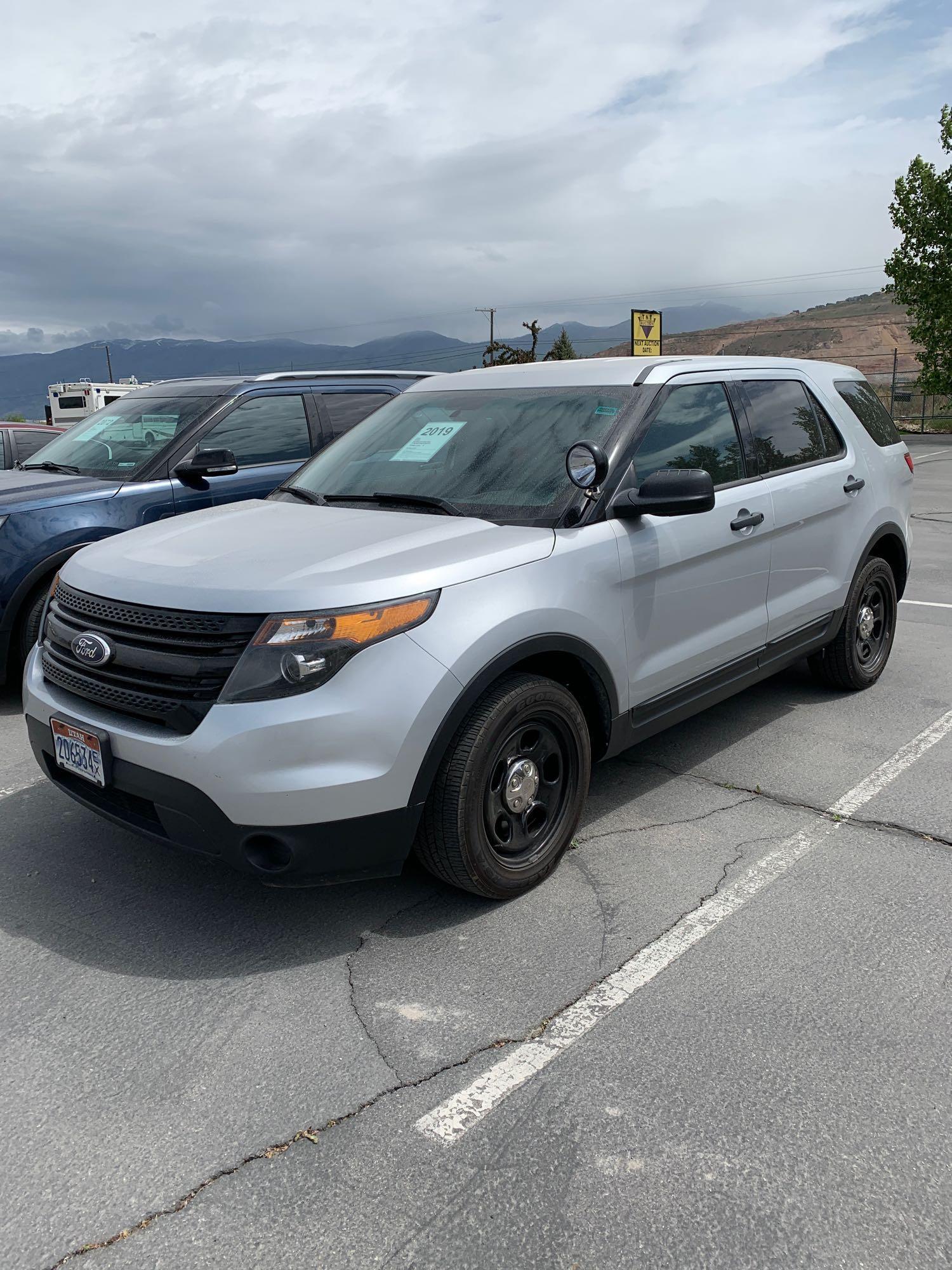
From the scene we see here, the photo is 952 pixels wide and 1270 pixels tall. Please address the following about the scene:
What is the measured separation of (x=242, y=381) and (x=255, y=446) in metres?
0.53

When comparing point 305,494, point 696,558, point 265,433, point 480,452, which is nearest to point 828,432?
point 696,558

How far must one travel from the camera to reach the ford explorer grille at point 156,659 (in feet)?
9.71

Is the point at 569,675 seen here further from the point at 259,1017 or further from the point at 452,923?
the point at 259,1017

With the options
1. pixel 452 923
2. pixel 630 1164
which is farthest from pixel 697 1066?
pixel 452 923

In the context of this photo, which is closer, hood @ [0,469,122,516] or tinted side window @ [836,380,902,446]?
tinted side window @ [836,380,902,446]

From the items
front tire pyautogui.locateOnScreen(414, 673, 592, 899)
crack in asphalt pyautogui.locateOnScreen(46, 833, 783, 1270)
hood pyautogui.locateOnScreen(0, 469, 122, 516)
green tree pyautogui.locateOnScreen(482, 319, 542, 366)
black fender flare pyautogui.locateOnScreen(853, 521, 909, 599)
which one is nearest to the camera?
crack in asphalt pyautogui.locateOnScreen(46, 833, 783, 1270)

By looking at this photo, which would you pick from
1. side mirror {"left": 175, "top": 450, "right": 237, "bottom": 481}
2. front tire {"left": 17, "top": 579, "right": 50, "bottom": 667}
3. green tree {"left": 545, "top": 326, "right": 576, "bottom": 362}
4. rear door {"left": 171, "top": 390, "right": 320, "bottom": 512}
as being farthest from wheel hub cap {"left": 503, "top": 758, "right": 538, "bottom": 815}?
green tree {"left": 545, "top": 326, "right": 576, "bottom": 362}

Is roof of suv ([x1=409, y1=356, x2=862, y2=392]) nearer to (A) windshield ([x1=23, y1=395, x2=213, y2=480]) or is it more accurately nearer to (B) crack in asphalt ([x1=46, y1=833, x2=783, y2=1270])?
(B) crack in asphalt ([x1=46, y1=833, x2=783, y2=1270])

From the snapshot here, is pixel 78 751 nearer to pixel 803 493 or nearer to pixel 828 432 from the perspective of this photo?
pixel 803 493

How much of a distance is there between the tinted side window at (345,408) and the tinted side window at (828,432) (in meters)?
3.19

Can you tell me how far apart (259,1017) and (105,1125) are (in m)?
0.51

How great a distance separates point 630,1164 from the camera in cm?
225

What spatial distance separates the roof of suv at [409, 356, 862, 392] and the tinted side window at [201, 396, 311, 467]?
85.1 inches

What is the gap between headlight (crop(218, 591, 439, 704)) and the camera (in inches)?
114
